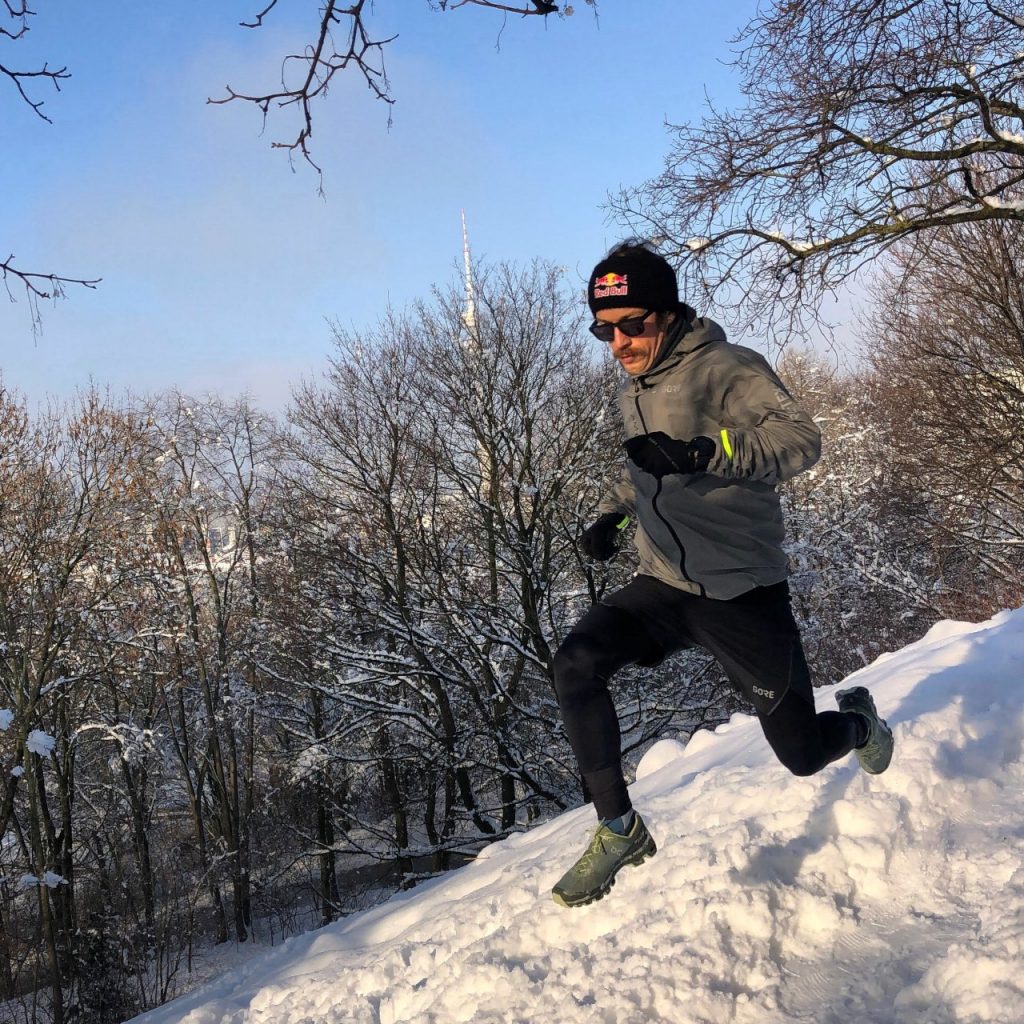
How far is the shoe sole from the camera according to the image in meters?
2.46

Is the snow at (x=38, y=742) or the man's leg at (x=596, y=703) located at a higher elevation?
the snow at (x=38, y=742)

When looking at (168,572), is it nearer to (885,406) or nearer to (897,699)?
(885,406)

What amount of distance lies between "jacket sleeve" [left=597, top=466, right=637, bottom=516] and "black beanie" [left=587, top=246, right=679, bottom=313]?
607 mm

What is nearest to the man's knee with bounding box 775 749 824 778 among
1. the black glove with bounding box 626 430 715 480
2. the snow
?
the black glove with bounding box 626 430 715 480

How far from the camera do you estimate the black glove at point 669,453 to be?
222 cm

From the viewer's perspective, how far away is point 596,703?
2555 mm

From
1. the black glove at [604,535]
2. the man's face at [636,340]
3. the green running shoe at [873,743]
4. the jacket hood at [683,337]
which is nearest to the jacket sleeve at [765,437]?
the jacket hood at [683,337]

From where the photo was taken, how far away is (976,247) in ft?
40.8

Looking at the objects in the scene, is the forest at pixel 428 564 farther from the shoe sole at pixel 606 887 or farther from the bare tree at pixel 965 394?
the shoe sole at pixel 606 887

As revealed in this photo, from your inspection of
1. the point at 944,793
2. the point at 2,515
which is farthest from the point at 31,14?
the point at 2,515

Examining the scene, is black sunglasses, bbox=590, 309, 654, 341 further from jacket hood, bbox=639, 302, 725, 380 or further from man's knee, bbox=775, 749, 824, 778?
man's knee, bbox=775, 749, 824, 778

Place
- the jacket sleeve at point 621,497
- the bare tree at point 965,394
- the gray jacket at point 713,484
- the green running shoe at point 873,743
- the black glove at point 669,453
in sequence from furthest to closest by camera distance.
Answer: the bare tree at point 965,394 < the jacket sleeve at point 621,497 < the green running shoe at point 873,743 < the gray jacket at point 713,484 < the black glove at point 669,453

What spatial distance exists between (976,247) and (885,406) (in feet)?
13.5

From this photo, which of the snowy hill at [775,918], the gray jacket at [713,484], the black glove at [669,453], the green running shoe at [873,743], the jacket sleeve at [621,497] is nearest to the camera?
the snowy hill at [775,918]
